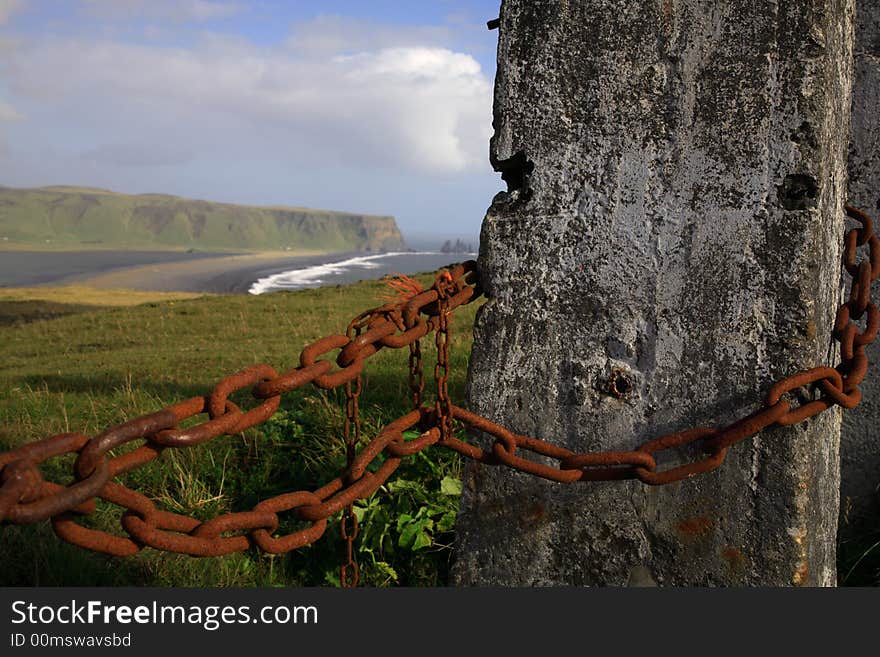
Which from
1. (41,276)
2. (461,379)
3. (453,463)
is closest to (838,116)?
A: (453,463)

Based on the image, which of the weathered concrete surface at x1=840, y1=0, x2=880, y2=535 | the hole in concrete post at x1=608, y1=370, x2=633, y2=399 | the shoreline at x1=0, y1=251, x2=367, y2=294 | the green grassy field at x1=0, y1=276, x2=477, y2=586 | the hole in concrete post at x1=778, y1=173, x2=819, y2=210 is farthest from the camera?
the shoreline at x1=0, y1=251, x2=367, y2=294

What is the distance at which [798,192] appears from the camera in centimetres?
208

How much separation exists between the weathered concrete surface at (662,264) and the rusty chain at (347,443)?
4.6 inches

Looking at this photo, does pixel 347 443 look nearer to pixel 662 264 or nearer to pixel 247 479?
pixel 662 264

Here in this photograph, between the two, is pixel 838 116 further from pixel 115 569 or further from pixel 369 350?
pixel 115 569

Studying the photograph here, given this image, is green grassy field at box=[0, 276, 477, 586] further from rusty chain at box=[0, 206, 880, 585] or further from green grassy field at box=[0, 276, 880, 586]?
rusty chain at box=[0, 206, 880, 585]

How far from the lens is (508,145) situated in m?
2.23

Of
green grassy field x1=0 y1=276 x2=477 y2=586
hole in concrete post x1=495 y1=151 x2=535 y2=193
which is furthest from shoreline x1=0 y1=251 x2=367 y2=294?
hole in concrete post x1=495 y1=151 x2=535 y2=193

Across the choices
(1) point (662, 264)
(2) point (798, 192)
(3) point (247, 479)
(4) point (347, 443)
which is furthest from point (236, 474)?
(2) point (798, 192)

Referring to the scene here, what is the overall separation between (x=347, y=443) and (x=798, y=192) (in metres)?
1.43

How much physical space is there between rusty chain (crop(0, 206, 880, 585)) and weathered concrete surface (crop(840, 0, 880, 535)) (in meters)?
1.46

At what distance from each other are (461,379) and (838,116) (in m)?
4.60

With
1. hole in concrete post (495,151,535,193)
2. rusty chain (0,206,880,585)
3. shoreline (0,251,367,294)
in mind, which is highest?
hole in concrete post (495,151,535,193)

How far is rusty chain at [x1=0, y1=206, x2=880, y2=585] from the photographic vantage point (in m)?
1.40
